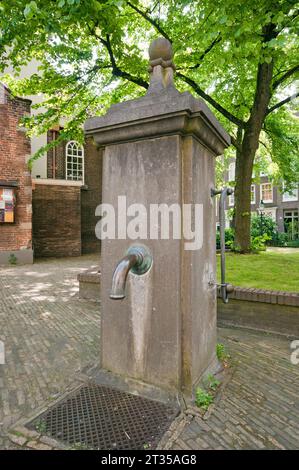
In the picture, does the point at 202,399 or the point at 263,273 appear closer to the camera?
the point at 202,399

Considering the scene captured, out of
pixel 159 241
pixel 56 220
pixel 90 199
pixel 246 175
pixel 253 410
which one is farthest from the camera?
pixel 90 199

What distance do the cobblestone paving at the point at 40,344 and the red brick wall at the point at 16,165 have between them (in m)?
5.83

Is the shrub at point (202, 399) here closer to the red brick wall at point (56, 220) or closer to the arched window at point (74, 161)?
the red brick wall at point (56, 220)

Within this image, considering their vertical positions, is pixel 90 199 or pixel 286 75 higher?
pixel 286 75

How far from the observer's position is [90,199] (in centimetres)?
1945

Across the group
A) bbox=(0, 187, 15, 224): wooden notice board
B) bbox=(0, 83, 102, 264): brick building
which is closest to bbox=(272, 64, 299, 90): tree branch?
bbox=(0, 83, 102, 264): brick building

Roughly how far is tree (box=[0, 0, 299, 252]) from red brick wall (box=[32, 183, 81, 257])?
5.43m

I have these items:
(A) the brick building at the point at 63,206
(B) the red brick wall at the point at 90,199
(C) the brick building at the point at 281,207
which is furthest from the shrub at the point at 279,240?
Result: (A) the brick building at the point at 63,206

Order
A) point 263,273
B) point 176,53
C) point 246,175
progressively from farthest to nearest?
point 246,175 < point 176,53 < point 263,273

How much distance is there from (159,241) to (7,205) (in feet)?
39.1

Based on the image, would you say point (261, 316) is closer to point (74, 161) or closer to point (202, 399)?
point (202, 399)

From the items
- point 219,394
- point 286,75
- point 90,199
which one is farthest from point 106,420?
point 90,199

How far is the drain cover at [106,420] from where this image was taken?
2119 mm
